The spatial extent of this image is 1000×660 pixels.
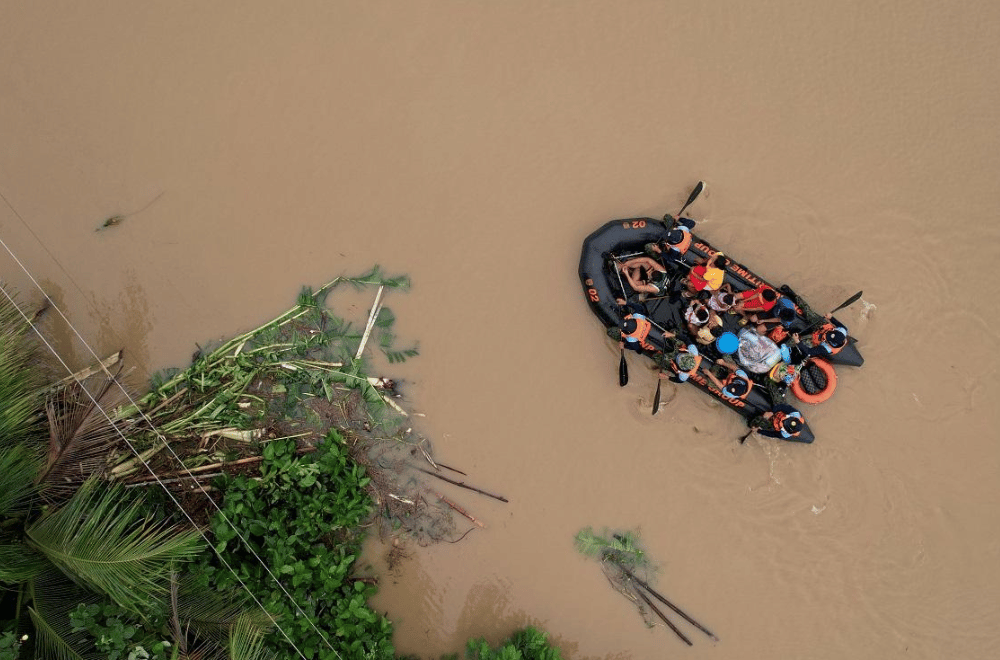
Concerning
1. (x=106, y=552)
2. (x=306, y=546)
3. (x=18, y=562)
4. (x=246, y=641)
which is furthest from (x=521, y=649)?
(x=18, y=562)

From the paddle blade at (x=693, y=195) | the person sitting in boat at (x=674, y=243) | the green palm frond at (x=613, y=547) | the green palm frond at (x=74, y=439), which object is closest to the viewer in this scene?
the green palm frond at (x=74, y=439)

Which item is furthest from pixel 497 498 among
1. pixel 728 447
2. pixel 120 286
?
pixel 120 286

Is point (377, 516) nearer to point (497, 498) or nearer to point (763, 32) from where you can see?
point (497, 498)

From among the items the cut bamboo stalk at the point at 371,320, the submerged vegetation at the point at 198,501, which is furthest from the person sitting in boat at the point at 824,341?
the cut bamboo stalk at the point at 371,320

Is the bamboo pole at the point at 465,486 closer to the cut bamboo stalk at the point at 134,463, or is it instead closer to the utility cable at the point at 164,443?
the utility cable at the point at 164,443

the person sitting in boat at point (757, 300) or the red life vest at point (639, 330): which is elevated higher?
the red life vest at point (639, 330)

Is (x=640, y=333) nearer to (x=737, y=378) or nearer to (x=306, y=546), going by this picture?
(x=737, y=378)
